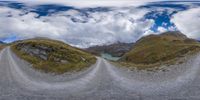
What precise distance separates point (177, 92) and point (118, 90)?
210 inches

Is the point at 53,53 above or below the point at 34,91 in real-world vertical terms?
above

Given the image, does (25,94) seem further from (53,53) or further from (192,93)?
(53,53)

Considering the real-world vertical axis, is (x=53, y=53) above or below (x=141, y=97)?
above

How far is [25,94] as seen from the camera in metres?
30.8

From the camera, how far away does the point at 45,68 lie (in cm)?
6850

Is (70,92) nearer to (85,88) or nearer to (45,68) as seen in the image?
(85,88)

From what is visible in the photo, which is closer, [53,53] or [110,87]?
[110,87]

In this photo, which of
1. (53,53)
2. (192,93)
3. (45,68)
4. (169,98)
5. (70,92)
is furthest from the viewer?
(53,53)

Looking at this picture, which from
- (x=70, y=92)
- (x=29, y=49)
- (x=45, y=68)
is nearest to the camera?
(x=70, y=92)

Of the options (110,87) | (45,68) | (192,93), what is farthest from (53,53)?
(192,93)

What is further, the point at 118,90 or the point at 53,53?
the point at 53,53

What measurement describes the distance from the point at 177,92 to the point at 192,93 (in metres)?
1.36

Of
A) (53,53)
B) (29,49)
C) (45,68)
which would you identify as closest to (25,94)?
(45,68)

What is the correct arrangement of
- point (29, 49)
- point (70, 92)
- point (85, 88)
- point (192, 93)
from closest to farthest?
point (192, 93), point (70, 92), point (85, 88), point (29, 49)
